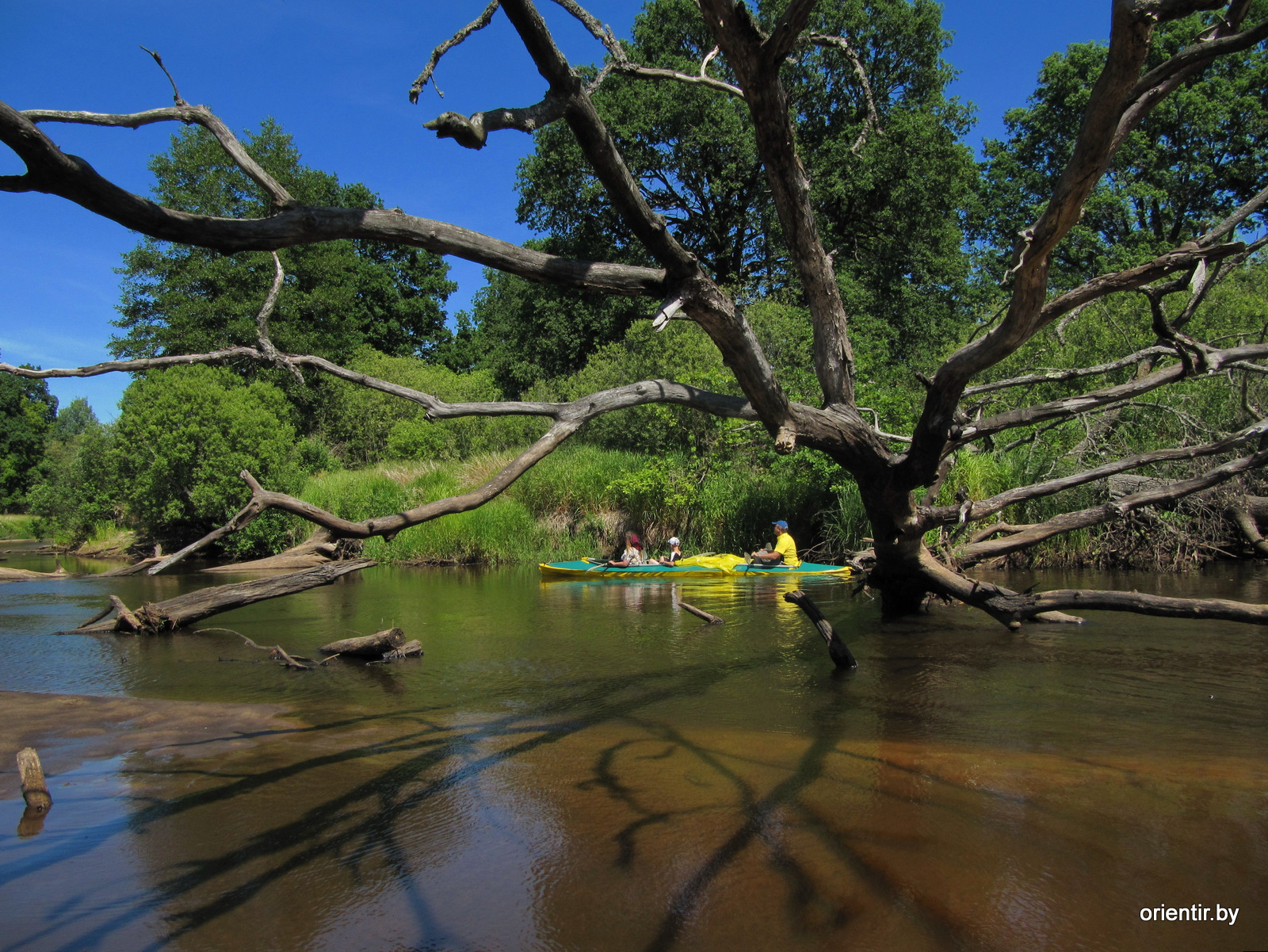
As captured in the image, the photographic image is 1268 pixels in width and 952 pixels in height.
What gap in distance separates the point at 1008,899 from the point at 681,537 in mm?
13819

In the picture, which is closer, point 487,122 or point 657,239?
point 487,122

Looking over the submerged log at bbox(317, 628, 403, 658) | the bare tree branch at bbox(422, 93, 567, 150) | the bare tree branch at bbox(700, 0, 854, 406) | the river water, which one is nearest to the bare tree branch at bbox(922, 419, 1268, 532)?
the river water

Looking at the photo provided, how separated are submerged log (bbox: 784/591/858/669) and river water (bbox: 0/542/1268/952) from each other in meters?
0.15

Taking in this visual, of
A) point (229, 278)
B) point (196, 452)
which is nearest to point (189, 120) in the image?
point (196, 452)

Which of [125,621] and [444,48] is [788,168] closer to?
[444,48]

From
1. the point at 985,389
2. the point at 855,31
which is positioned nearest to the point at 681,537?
the point at 985,389

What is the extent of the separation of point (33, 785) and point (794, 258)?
627 cm

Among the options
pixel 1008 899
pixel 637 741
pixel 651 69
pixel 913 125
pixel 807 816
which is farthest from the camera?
pixel 913 125

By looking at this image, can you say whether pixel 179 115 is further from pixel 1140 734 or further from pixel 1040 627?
pixel 1040 627

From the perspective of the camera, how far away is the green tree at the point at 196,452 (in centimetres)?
2028

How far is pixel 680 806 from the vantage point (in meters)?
4.20

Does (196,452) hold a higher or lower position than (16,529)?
higher

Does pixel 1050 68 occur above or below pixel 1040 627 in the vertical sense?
above

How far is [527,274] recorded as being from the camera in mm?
4859
